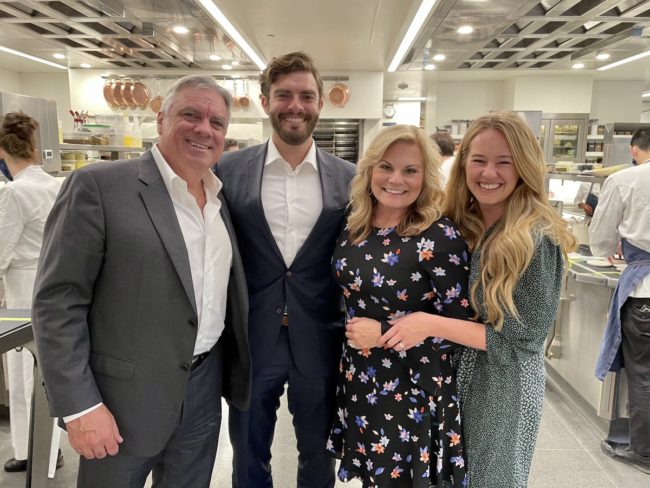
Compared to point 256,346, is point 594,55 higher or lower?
higher

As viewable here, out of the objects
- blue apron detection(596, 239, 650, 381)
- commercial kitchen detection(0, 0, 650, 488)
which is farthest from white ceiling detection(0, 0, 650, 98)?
blue apron detection(596, 239, 650, 381)

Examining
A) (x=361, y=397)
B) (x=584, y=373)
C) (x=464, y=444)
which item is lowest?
(x=584, y=373)

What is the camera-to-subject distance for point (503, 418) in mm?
1410

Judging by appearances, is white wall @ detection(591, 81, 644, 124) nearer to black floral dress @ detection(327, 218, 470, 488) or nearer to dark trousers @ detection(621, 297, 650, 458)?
dark trousers @ detection(621, 297, 650, 458)

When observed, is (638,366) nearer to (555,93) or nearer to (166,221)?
(166,221)

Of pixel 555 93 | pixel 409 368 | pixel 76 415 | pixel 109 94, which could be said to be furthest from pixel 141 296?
pixel 555 93

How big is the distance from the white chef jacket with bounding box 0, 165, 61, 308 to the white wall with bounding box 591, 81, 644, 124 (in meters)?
9.31

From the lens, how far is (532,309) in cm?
134

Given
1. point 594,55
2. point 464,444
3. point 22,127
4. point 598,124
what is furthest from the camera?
point 598,124

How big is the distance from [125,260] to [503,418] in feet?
→ 3.90

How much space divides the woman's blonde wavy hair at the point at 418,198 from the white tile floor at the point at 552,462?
1603 millimetres

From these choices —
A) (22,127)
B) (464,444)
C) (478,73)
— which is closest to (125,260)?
(464,444)

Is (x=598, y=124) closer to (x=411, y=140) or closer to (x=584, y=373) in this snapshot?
(x=584, y=373)

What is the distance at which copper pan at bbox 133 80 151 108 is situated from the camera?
6.87 m
